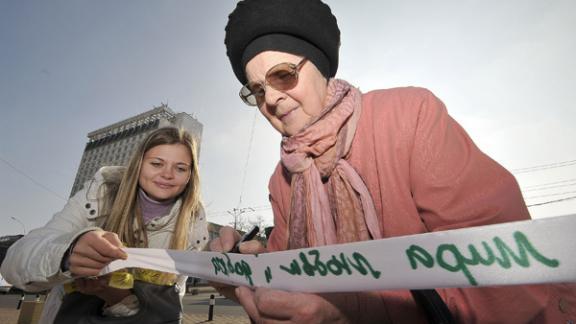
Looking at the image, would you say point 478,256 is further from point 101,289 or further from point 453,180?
point 101,289

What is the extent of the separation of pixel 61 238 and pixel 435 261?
80.4 inches

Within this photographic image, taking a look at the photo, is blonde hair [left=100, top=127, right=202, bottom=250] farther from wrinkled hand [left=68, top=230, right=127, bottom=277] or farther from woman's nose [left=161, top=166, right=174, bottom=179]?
wrinkled hand [left=68, top=230, right=127, bottom=277]

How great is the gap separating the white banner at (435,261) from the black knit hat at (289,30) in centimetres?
116

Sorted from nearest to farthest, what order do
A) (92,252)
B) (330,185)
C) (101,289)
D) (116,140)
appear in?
(330,185)
(92,252)
(101,289)
(116,140)

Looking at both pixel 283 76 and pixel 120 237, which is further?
pixel 120 237

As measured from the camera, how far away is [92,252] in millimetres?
1511

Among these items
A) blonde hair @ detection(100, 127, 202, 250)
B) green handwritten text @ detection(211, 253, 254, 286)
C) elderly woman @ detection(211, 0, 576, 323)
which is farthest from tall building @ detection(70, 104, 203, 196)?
green handwritten text @ detection(211, 253, 254, 286)

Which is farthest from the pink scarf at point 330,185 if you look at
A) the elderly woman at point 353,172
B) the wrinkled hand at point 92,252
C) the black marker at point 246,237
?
the wrinkled hand at point 92,252

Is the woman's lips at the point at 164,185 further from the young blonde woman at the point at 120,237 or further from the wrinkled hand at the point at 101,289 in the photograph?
the wrinkled hand at the point at 101,289

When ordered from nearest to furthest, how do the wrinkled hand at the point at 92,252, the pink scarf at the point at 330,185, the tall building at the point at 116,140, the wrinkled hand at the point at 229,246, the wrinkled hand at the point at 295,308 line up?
the wrinkled hand at the point at 295,308 < the pink scarf at the point at 330,185 < the wrinkled hand at the point at 229,246 < the wrinkled hand at the point at 92,252 < the tall building at the point at 116,140

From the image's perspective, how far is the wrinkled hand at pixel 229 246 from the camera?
4.43 feet

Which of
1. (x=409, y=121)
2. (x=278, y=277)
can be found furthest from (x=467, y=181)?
(x=278, y=277)

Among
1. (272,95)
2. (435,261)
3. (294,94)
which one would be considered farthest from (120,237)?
(435,261)

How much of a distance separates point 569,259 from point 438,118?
27.2 inches
